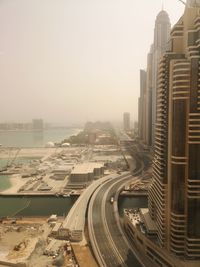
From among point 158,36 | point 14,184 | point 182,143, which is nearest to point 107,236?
point 182,143

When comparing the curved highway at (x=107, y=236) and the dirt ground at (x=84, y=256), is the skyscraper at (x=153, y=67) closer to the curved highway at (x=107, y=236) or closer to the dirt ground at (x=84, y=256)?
the curved highway at (x=107, y=236)

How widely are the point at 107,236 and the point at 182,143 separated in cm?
985

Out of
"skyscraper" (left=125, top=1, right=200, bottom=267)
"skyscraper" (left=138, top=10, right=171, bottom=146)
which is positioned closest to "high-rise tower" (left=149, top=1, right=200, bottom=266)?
"skyscraper" (left=125, top=1, right=200, bottom=267)

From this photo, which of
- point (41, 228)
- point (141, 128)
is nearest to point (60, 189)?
point (41, 228)

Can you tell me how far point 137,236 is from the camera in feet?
72.1

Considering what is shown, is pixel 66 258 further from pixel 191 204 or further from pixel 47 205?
pixel 47 205

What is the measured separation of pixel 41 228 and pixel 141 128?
57777mm

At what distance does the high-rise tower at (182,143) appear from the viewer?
17.8 meters

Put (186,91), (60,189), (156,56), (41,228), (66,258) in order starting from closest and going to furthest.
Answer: (186,91), (66,258), (41,228), (60,189), (156,56)

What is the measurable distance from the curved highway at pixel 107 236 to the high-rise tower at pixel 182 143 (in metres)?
2.71

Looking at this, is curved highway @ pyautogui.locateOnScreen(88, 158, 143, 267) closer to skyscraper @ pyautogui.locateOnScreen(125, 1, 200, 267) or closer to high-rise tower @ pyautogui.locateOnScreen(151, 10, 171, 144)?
skyscraper @ pyautogui.locateOnScreen(125, 1, 200, 267)

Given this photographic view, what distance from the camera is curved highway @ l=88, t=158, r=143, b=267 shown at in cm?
1997

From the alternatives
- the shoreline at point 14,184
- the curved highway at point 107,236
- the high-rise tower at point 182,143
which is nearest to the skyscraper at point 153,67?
the shoreline at point 14,184

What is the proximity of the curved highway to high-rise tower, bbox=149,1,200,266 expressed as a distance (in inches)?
107
